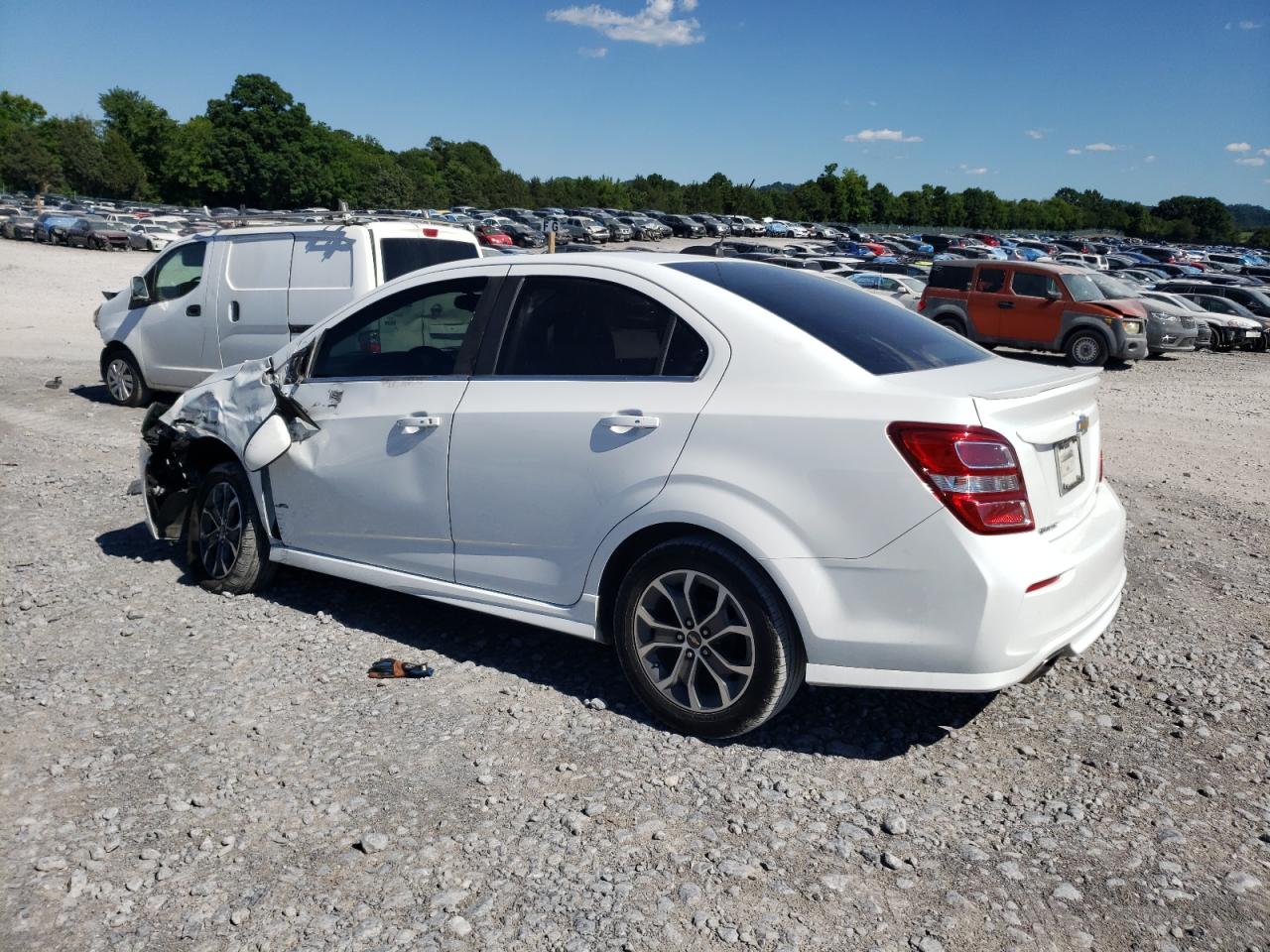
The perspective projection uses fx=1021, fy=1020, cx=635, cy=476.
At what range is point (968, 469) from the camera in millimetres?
3246

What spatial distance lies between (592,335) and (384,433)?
3.71ft

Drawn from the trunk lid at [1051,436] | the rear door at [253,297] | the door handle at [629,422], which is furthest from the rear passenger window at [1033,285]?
the door handle at [629,422]

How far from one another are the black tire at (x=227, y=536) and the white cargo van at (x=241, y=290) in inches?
142

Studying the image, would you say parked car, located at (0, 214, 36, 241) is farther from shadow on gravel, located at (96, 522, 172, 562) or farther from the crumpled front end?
the crumpled front end

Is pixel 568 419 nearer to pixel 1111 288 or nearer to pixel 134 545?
pixel 134 545

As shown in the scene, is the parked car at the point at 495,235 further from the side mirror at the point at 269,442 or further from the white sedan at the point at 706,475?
the white sedan at the point at 706,475

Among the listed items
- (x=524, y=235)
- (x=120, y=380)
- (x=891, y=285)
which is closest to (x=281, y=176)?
(x=524, y=235)

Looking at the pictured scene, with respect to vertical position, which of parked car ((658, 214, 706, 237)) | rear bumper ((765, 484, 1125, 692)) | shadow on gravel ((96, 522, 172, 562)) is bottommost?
shadow on gravel ((96, 522, 172, 562))

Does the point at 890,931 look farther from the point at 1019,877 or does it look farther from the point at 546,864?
the point at 546,864

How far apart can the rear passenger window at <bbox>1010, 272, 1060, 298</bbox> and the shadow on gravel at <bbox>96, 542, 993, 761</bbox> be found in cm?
1697

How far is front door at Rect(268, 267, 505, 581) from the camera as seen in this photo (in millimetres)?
4465

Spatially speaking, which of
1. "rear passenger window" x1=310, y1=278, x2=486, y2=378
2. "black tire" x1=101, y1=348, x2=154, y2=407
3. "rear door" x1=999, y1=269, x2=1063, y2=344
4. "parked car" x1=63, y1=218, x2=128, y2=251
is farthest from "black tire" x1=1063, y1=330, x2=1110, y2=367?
"parked car" x1=63, y1=218, x2=128, y2=251

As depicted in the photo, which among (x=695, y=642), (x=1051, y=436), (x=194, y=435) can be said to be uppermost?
(x=1051, y=436)

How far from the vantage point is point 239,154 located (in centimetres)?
10000
